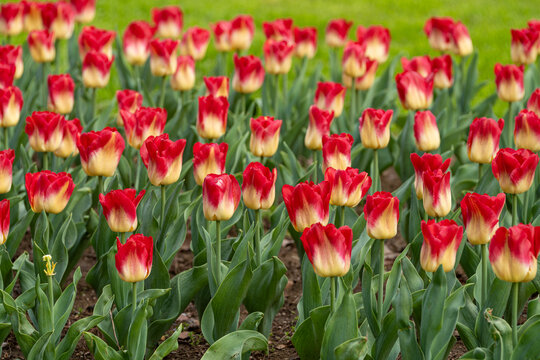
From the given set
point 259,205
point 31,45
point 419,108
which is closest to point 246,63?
point 419,108

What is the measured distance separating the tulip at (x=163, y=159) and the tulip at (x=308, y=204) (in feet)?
1.47

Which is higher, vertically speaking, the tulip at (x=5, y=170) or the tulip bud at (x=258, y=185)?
the tulip bud at (x=258, y=185)

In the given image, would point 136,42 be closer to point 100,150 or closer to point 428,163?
point 100,150

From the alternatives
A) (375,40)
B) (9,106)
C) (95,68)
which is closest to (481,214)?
(9,106)

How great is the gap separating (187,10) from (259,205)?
6.12 m

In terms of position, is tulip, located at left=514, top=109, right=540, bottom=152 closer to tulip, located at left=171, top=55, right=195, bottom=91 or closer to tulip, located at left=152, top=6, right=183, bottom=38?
tulip, located at left=171, top=55, right=195, bottom=91

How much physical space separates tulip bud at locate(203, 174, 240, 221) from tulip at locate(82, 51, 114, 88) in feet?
5.20

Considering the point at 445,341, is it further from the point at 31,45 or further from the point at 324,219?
the point at 31,45

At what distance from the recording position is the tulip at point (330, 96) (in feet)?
11.7

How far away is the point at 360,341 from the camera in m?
2.17

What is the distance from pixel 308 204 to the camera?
2309 millimetres

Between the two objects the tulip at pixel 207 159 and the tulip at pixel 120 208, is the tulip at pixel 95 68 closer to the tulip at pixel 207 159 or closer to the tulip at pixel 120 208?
the tulip at pixel 207 159

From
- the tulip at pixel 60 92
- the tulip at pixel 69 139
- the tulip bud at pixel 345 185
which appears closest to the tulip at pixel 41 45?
the tulip at pixel 60 92

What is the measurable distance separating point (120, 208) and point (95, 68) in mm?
1519
